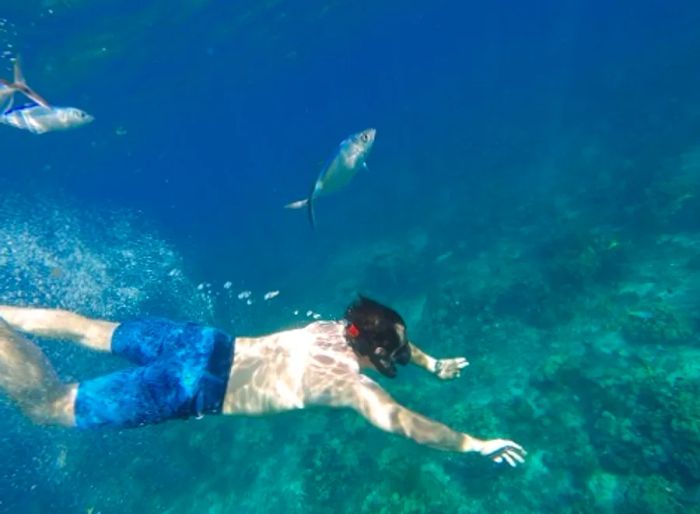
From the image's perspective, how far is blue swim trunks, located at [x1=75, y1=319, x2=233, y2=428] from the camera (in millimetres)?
5035

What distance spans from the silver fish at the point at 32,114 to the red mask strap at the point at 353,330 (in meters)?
4.51

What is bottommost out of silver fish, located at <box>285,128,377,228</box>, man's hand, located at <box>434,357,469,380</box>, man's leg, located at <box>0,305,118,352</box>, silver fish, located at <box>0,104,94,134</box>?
man's hand, located at <box>434,357,469,380</box>

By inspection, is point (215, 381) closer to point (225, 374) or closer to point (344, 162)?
point (225, 374)

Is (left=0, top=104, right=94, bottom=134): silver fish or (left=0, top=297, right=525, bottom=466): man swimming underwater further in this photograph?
(left=0, top=104, right=94, bottom=134): silver fish

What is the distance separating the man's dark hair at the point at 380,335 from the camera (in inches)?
167

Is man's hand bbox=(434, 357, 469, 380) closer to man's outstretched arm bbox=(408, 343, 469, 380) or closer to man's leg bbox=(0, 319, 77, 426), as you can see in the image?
man's outstretched arm bbox=(408, 343, 469, 380)

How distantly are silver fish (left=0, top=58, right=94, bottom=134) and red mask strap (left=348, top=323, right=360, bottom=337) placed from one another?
14.8ft

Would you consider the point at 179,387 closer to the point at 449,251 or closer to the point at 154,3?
the point at 449,251

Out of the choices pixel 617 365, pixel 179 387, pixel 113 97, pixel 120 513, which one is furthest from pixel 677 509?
pixel 113 97

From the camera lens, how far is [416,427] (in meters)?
4.01

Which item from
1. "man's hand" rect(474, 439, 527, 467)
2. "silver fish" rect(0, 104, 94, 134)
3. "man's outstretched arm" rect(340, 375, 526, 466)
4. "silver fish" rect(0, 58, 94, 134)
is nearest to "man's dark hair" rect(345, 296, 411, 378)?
"man's outstretched arm" rect(340, 375, 526, 466)

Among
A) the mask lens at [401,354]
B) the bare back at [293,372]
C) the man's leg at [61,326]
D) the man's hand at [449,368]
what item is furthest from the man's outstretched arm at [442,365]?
the man's leg at [61,326]

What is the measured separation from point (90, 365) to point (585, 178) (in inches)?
942

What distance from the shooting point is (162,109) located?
172ft
